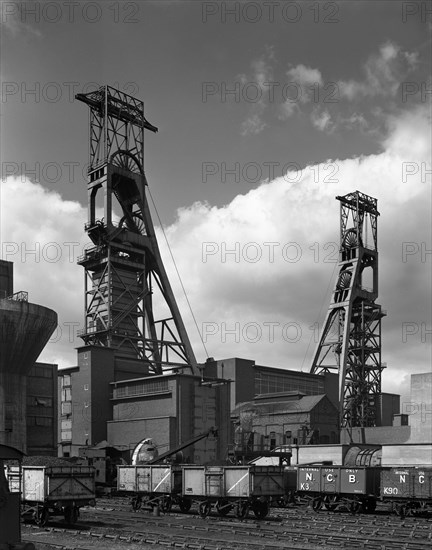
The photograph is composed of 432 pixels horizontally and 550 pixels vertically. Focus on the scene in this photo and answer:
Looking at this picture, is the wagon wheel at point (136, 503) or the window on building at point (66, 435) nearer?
the wagon wheel at point (136, 503)

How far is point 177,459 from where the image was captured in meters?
35.5

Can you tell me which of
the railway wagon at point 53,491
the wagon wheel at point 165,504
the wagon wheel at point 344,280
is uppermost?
the wagon wheel at point 344,280

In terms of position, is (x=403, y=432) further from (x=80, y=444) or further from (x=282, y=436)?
(x=80, y=444)

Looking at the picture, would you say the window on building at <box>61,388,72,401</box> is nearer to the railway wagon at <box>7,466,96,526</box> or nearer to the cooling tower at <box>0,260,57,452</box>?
the cooling tower at <box>0,260,57,452</box>

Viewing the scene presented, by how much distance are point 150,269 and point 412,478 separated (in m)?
49.3

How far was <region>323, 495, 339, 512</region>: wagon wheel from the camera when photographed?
99.3ft

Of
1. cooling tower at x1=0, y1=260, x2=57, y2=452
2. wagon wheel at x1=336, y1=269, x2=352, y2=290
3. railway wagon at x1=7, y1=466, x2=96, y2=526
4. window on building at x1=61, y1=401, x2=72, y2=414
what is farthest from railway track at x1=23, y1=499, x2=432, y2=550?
wagon wheel at x1=336, y1=269, x2=352, y2=290

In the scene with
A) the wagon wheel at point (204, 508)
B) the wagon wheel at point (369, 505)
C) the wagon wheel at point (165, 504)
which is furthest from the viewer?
the wagon wheel at point (369, 505)

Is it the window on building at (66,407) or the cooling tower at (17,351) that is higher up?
the cooling tower at (17,351)

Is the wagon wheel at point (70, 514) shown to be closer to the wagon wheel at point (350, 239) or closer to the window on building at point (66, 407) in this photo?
the window on building at point (66, 407)

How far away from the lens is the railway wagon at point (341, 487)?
2920 centimetres

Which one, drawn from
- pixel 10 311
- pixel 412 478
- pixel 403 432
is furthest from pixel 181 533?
pixel 403 432

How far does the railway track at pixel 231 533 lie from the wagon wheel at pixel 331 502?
92.4 inches

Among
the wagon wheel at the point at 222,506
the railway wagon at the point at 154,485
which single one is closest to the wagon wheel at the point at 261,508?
the wagon wheel at the point at 222,506
